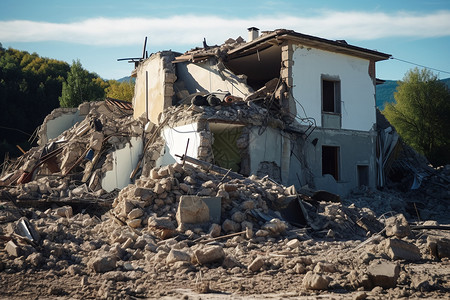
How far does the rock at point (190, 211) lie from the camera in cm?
909

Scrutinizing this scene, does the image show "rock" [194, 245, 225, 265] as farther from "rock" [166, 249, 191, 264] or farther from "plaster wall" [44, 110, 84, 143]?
"plaster wall" [44, 110, 84, 143]

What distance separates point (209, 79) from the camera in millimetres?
17688

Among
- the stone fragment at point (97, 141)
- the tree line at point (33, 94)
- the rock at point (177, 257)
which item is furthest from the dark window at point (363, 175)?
the tree line at point (33, 94)

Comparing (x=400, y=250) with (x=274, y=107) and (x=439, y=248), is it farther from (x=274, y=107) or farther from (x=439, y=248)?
(x=274, y=107)

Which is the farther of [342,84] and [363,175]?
[363,175]

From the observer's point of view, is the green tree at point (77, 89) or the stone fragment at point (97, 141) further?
the green tree at point (77, 89)

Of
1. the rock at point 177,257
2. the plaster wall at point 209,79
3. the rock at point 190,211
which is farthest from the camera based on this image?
the plaster wall at point 209,79

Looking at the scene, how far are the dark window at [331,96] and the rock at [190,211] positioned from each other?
9.99 metres

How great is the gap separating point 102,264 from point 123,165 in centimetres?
899

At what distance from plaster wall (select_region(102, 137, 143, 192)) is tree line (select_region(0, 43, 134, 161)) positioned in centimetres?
1900

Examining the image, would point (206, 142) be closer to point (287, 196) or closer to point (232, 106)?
point (232, 106)

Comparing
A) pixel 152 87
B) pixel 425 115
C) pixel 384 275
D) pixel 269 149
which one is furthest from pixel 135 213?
pixel 425 115

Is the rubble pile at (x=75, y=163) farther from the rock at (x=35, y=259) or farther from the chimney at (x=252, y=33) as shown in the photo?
the rock at (x=35, y=259)

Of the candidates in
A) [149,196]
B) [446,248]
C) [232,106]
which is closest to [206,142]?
[232,106]
